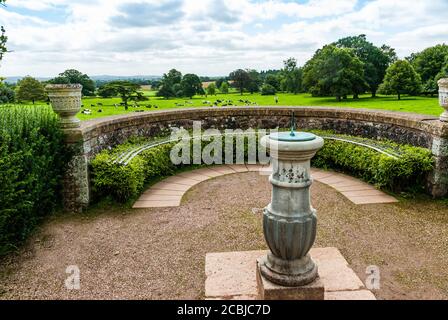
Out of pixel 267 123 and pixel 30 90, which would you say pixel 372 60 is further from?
pixel 30 90

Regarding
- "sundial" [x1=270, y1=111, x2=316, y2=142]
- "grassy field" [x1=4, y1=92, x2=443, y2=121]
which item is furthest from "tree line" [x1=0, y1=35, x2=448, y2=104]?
"sundial" [x1=270, y1=111, x2=316, y2=142]

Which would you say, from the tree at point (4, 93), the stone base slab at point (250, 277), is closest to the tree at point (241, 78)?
the tree at point (4, 93)

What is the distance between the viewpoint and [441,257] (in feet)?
12.7

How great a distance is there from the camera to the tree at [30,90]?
17.3m

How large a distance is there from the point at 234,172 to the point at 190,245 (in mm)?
3576

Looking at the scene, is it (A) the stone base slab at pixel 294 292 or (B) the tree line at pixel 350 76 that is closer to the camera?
(A) the stone base slab at pixel 294 292

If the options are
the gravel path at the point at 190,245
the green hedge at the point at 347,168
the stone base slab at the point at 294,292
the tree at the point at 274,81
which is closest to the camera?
the stone base slab at the point at 294,292

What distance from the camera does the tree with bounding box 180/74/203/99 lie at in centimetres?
4522

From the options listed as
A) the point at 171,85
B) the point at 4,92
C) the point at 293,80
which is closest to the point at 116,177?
the point at 4,92

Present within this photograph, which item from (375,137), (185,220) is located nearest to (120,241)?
(185,220)

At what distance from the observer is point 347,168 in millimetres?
7273

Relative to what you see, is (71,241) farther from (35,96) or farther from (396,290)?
(35,96)

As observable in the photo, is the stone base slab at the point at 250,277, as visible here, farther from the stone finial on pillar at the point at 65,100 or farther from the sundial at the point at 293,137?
the stone finial on pillar at the point at 65,100

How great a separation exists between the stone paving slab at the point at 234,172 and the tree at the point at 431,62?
3536 centimetres
